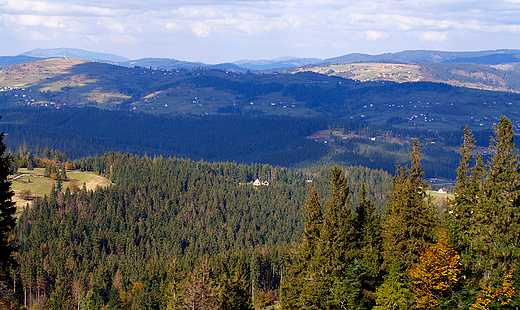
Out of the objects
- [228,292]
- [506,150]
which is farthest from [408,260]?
[228,292]

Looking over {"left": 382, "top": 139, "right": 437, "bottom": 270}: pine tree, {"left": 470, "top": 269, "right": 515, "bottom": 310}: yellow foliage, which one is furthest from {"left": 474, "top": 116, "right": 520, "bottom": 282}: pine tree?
{"left": 382, "top": 139, "right": 437, "bottom": 270}: pine tree

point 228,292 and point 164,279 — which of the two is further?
point 164,279

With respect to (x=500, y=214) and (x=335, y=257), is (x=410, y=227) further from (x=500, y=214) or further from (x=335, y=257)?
(x=500, y=214)

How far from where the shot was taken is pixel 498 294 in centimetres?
4531

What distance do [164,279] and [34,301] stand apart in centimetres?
4069

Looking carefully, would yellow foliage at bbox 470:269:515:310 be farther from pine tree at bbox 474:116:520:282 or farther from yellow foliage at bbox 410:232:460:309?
yellow foliage at bbox 410:232:460:309

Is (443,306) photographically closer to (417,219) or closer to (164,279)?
(417,219)

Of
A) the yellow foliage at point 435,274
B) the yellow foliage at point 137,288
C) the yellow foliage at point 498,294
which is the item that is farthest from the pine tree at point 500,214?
the yellow foliage at point 137,288

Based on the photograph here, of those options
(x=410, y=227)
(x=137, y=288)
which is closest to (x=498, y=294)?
(x=410, y=227)

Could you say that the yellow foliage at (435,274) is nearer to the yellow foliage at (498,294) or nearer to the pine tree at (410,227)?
the yellow foliage at (498,294)

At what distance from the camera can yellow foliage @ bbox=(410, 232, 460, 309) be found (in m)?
47.6

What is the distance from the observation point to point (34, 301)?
151 m

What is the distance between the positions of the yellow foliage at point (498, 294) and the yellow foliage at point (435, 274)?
2753 millimetres

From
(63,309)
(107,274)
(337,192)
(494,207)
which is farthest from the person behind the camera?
(107,274)
